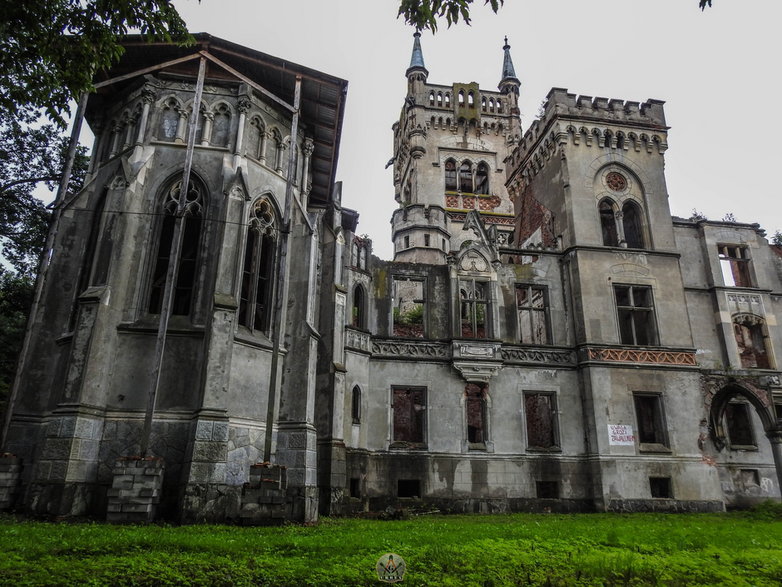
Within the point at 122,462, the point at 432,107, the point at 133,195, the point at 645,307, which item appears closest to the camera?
the point at 122,462

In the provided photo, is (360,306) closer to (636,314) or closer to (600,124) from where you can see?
(636,314)

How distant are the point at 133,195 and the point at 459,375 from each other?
13.1 meters

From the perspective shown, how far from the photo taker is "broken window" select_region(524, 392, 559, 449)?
73.5ft

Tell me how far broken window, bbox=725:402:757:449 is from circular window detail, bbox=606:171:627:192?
10462mm

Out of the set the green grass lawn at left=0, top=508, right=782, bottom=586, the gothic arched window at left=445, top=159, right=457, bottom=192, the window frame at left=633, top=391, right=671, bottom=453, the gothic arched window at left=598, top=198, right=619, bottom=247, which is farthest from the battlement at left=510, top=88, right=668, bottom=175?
the green grass lawn at left=0, top=508, right=782, bottom=586

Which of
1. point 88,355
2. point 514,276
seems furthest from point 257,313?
point 514,276

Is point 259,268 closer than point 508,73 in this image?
Yes

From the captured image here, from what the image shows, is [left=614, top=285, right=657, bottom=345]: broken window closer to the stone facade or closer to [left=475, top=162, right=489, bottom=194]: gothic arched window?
the stone facade

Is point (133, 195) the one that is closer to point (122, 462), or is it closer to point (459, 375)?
point (122, 462)

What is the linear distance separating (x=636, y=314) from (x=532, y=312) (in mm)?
4357

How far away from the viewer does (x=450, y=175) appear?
43812mm

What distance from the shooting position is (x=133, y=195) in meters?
14.3

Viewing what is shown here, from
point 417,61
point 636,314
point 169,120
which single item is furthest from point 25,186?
point 417,61

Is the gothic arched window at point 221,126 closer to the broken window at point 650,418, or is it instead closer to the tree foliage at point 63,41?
the tree foliage at point 63,41
